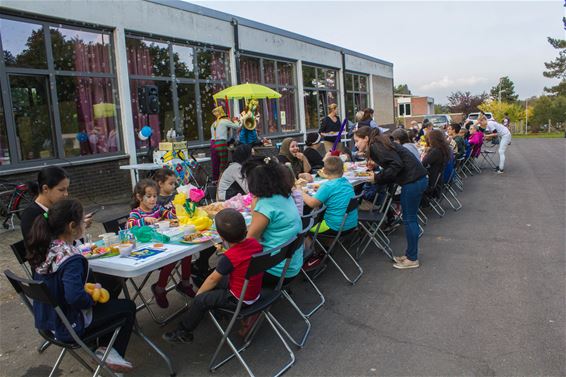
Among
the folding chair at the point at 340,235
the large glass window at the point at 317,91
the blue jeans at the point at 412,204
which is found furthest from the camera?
the large glass window at the point at 317,91

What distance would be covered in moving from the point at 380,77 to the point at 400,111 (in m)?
29.4

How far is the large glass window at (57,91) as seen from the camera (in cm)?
838

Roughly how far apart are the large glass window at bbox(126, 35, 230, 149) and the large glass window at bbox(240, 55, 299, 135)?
53.6 inches

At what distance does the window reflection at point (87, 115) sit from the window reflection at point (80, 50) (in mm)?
258

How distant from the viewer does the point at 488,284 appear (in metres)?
4.60

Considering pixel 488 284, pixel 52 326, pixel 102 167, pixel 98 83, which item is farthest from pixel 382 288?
pixel 98 83

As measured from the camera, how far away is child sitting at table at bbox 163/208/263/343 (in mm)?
3070

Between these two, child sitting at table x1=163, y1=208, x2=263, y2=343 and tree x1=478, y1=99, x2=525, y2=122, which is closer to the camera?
child sitting at table x1=163, y1=208, x2=263, y2=343

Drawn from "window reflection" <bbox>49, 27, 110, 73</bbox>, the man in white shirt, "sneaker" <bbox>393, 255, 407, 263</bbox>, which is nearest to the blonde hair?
"sneaker" <bbox>393, 255, 407, 263</bbox>

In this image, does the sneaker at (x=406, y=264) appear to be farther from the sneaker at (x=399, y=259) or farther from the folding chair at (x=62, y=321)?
the folding chair at (x=62, y=321)

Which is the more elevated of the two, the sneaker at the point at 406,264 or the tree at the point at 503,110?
the tree at the point at 503,110

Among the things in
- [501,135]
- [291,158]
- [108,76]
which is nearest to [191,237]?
[291,158]

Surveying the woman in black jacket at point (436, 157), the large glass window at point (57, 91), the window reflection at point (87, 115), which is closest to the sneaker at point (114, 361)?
the woman in black jacket at point (436, 157)

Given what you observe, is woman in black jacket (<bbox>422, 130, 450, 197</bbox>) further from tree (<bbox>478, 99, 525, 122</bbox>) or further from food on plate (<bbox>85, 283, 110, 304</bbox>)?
tree (<bbox>478, 99, 525, 122</bbox>)
